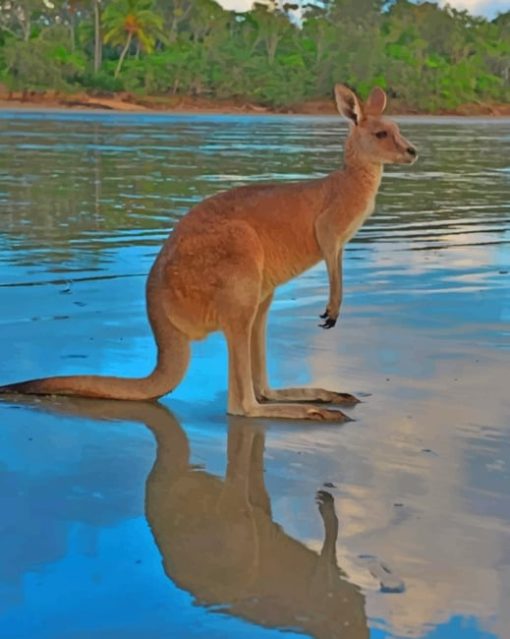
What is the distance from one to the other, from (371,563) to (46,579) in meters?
0.72

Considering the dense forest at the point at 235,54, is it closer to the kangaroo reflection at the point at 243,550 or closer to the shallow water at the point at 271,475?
the shallow water at the point at 271,475

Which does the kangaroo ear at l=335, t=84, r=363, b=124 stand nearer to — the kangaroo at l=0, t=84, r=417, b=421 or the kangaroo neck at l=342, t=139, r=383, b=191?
the kangaroo at l=0, t=84, r=417, b=421

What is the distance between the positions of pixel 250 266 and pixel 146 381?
1.73 feet

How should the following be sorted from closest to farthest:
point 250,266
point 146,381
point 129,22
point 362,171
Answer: point 250,266
point 146,381
point 362,171
point 129,22

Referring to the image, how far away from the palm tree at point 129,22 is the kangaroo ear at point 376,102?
54.0 meters

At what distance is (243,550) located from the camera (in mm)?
2775

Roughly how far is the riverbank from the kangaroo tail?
45.0m

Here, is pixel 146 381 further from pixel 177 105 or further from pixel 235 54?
pixel 235 54

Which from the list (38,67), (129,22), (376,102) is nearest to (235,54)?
(129,22)

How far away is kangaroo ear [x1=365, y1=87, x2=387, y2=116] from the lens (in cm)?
429

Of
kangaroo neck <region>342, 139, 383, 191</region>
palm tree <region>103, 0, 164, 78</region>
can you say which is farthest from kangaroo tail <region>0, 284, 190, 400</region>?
A: palm tree <region>103, 0, 164, 78</region>

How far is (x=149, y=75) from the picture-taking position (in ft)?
186

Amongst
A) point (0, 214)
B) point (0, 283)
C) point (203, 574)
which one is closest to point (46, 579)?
point (203, 574)

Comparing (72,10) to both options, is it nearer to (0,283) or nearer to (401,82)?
(401,82)
